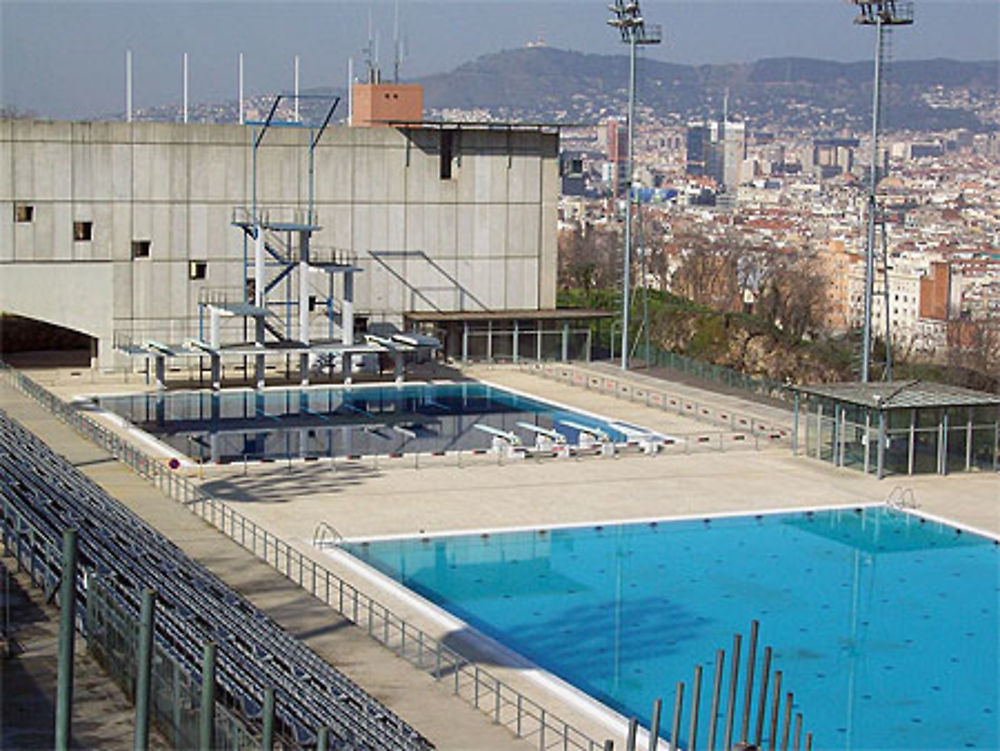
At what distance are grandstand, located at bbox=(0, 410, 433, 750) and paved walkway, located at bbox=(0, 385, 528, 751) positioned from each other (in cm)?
74

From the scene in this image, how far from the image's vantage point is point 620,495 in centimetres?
2962

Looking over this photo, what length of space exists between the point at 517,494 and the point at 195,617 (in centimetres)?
1264

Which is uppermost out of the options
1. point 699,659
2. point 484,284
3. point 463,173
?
point 463,173

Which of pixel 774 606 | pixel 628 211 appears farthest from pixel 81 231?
pixel 774 606

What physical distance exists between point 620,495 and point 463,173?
1972cm

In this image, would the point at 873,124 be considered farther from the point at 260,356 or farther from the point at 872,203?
the point at 260,356

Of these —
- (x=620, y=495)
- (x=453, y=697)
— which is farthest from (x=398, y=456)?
(x=453, y=697)

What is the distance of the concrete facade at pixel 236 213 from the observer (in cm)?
4306

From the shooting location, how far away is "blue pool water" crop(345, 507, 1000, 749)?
19.2 m

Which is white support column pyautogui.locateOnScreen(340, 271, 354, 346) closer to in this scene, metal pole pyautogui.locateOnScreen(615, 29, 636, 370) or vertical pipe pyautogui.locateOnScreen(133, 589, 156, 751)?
metal pole pyautogui.locateOnScreen(615, 29, 636, 370)

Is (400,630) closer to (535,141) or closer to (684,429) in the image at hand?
(684,429)

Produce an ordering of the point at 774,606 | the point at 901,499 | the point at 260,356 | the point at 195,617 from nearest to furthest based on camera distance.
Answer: the point at 195,617, the point at 774,606, the point at 901,499, the point at 260,356

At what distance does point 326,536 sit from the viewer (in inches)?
1003

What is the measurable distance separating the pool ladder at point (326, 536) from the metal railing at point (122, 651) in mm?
5258
